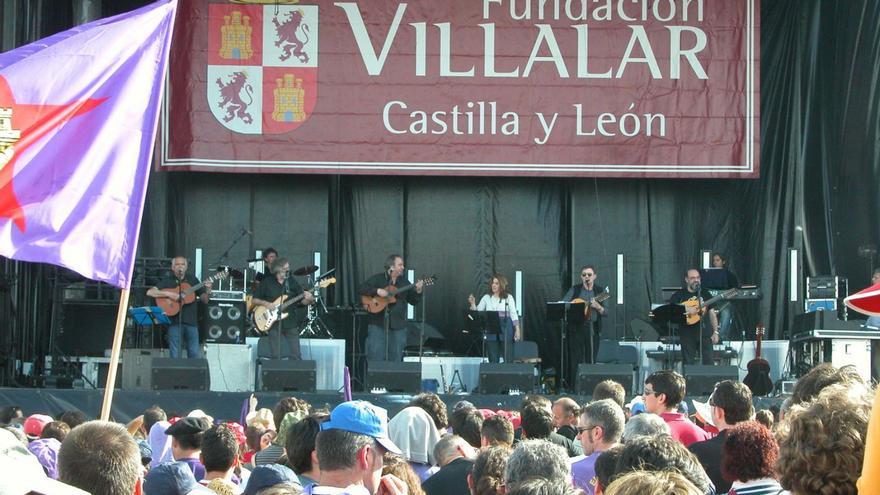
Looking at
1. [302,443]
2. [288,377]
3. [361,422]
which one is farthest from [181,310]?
[361,422]

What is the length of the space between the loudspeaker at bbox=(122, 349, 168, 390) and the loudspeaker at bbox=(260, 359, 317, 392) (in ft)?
4.66

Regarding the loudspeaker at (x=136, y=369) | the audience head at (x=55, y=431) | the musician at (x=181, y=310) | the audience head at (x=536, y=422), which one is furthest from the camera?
the musician at (x=181, y=310)

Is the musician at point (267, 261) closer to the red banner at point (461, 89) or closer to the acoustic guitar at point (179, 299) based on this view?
the acoustic guitar at point (179, 299)

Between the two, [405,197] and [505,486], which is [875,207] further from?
[505,486]

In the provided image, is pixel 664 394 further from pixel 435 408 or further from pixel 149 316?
pixel 149 316

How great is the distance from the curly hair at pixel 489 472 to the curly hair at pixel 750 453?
851mm

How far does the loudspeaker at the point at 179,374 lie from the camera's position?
53.8 feet

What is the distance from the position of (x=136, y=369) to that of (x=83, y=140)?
9.07 m

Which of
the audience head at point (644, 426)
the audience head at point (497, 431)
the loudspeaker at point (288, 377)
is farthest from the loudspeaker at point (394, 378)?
the audience head at point (644, 426)

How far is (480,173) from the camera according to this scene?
20109 millimetres

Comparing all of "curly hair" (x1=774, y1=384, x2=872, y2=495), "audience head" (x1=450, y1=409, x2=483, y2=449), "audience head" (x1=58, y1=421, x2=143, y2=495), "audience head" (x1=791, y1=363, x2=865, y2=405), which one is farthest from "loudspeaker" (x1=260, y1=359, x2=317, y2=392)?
"curly hair" (x1=774, y1=384, x2=872, y2=495)

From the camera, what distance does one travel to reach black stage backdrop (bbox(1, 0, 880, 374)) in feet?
68.3

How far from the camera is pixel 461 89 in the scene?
2020 cm

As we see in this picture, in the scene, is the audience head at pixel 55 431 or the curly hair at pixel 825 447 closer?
the curly hair at pixel 825 447
